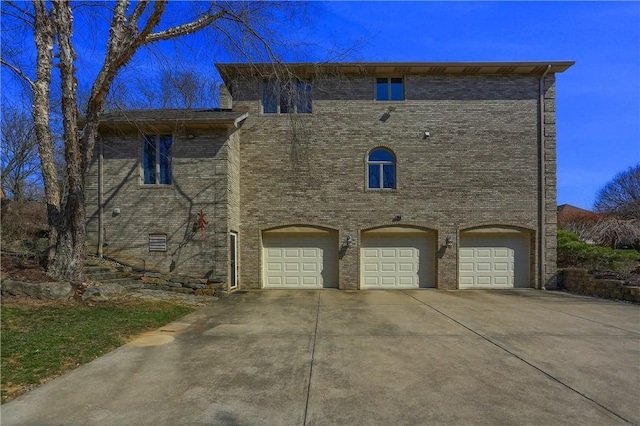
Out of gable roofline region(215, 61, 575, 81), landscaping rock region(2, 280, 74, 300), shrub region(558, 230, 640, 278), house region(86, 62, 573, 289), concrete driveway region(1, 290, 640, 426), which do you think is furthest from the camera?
house region(86, 62, 573, 289)

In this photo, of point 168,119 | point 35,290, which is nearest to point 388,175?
point 168,119

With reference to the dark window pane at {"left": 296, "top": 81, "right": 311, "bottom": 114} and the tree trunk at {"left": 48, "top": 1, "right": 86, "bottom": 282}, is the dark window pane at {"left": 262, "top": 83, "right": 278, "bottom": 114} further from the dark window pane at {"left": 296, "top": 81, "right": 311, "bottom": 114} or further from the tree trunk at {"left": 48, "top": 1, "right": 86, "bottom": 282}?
the tree trunk at {"left": 48, "top": 1, "right": 86, "bottom": 282}

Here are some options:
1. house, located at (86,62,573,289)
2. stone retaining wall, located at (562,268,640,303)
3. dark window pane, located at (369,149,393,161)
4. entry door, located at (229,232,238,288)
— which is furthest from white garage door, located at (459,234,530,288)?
entry door, located at (229,232,238,288)

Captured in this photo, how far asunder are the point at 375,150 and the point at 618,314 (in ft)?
28.5

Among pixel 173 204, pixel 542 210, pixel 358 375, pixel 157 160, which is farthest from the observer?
pixel 542 210

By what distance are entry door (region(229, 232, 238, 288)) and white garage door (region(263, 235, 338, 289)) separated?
1140 mm

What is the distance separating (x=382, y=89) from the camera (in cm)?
1479

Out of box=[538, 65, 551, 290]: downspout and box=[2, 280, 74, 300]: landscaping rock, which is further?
box=[538, 65, 551, 290]: downspout

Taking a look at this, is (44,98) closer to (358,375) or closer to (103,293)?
(103,293)

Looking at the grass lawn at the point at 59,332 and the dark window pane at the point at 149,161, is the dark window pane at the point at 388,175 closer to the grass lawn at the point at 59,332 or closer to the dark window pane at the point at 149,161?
the dark window pane at the point at 149,161

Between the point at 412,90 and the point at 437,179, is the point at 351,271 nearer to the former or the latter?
the point at 437,179

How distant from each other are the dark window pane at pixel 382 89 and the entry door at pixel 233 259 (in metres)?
7.43

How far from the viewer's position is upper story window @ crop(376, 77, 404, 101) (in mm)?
14766

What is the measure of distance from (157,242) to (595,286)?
46.1ft
